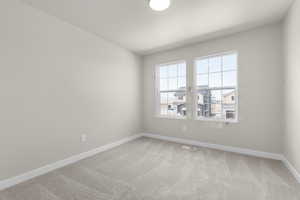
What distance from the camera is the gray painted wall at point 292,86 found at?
5.80 ft

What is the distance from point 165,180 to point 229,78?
2474mm

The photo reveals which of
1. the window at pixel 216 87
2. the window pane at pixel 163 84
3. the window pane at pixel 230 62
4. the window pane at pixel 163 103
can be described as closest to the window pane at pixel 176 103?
the window pane at pixel 163 103

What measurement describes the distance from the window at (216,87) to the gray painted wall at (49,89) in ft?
7.00

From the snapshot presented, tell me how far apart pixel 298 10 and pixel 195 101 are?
2.13m

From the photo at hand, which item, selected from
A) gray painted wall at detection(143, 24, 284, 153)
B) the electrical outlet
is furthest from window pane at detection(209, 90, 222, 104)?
the electrical outlet

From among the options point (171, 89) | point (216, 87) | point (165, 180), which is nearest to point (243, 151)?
point (216, 87)

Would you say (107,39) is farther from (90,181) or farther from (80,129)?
(90,181)

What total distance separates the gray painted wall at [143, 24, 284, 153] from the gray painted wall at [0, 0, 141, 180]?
2409 millimetres

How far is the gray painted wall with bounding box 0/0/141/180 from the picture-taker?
1.71 metres

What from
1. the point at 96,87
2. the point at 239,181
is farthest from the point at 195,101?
the point at 96,87

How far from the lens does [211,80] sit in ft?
10.1

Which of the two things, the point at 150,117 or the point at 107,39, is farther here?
the point at 150,117

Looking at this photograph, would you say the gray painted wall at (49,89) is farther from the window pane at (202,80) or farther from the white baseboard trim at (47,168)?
the window pane at (202,80)

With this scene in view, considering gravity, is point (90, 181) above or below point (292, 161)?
below
